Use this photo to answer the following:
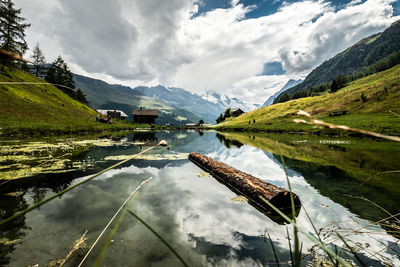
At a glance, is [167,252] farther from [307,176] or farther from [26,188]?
[307,176]

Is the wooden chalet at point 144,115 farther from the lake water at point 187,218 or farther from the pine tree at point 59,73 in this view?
the lake water at point 187,218

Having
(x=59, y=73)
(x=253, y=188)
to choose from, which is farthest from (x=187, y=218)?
(x=59, y=73)

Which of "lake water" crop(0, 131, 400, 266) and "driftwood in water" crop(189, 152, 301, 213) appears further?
"driftwood in water" crop(189, 152, 301, 213)

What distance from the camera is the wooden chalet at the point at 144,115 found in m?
114

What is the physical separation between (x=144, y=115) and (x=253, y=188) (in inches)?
4442

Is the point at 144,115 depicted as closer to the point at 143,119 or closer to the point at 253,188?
the point at 143,119

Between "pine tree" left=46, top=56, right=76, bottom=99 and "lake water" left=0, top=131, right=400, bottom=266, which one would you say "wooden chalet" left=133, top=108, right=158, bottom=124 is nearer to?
"pine tree" left=46, top=56, right=76, bottom=99

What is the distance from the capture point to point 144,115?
115 m

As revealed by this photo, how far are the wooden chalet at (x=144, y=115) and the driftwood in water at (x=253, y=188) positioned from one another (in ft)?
→ 346

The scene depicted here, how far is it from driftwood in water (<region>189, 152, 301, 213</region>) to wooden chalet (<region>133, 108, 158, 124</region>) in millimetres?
105506

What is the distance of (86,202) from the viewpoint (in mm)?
7402

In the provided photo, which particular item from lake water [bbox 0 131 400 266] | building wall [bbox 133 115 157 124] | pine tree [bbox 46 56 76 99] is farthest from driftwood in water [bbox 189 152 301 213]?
building wall [bbox 133 115 157 124]

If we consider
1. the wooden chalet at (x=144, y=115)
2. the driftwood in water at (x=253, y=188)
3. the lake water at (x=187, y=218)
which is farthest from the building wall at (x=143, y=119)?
the driftwood in water at (x=253, y=188)

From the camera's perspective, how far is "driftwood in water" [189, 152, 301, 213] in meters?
7.43
